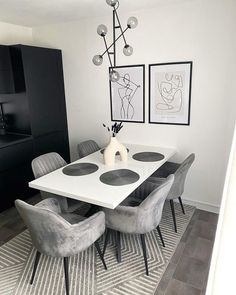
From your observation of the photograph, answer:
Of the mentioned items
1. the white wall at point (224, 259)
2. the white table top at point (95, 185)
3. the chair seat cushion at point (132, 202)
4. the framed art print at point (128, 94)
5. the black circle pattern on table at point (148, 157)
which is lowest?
the chair seat cushion at point (132, 202)

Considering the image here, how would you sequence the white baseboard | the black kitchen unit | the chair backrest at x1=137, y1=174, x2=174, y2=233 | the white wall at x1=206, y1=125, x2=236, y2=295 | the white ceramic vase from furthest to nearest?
the black kitchen unit < the white baseboard < the white ceramic vase < the chair backrest at x1=137, y1=174, x2=174, y2=233 < the white wall at x1=206, y1=125, x2=236, y2=295

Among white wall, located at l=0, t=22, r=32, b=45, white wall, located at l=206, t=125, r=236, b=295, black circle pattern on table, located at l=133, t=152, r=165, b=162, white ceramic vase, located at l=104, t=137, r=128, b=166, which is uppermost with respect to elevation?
white wall, located at l=0, t=22, r=32, b=45

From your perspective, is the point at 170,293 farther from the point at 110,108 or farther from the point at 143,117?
the point at 110,108

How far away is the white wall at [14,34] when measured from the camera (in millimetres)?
3328

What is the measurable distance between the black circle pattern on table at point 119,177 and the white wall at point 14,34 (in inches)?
102

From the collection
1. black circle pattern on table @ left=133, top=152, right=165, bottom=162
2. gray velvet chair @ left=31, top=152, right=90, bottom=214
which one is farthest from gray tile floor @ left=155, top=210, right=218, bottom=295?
gray velvet chair @ left=31, top=152, right=90, bottom=214

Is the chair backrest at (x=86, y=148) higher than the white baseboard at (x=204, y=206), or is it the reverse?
the chair backrest at (x=86, y=148)

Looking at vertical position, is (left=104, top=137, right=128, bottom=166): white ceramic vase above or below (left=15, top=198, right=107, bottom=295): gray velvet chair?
above

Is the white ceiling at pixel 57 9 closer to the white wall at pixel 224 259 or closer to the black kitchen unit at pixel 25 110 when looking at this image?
the black kitchen unit at pixel 25 110

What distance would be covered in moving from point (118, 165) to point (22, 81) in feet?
5.78

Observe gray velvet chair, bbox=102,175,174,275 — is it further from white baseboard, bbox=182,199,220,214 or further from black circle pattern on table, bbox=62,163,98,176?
white baseboard, bbox=182,199,220,214

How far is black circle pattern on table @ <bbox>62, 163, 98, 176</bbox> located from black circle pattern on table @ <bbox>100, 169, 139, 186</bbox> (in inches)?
7.5

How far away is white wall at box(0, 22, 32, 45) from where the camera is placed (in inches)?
131

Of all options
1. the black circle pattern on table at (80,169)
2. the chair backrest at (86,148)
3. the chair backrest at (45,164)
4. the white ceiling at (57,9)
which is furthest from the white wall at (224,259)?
the white ceiling at (57,9)
